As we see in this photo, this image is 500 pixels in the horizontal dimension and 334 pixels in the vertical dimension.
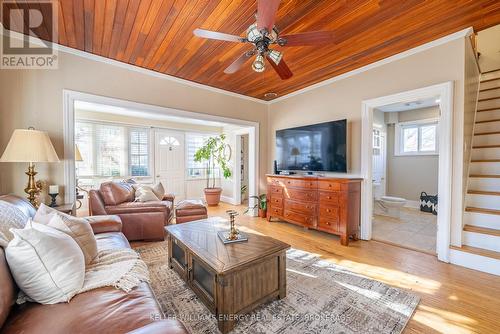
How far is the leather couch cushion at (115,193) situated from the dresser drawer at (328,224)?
3110 millimetres

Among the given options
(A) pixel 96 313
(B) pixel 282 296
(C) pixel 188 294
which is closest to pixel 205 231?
(C) pixel 188 294

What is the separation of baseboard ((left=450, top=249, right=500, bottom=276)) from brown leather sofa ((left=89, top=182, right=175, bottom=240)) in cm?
375

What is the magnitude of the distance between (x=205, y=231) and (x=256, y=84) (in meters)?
→ 2.79

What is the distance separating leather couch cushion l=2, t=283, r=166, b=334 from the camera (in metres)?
0.92

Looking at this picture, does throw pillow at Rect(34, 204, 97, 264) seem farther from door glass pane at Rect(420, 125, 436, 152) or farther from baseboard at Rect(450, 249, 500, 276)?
door glass pane at Rect(420, 125, 436, 152)

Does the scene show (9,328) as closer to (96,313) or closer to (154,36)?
(96,313)

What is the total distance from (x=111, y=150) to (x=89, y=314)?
5.13 m

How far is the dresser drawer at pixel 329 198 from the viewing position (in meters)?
3.11

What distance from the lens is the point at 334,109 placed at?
3645mm

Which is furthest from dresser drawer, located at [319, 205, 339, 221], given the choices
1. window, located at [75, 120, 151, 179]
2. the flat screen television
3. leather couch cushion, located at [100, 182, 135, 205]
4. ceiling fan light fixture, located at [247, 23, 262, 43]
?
window, located at [75, 120, 151, 179]

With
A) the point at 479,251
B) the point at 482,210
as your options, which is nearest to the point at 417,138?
the point at 482,210

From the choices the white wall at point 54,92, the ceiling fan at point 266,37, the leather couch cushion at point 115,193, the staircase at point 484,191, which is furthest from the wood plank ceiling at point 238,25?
the leather couch cushion at point 115,193

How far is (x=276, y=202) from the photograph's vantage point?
4.11 m

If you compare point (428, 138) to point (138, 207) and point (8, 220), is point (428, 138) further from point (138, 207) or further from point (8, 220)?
point (8, 220)
